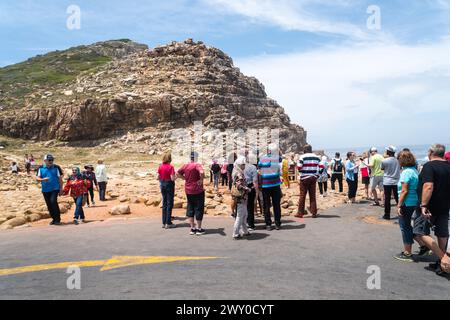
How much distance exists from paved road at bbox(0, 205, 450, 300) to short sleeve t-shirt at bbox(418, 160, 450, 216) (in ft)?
3.42

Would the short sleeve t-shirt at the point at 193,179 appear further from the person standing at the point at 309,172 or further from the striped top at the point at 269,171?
the person standing at the point at 309,172

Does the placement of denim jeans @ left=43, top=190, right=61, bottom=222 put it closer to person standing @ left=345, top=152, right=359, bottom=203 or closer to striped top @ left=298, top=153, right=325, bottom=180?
striped top @ left=298, top=153, right=325, bottom=180

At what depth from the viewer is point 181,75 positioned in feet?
189

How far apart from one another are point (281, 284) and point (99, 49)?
144m

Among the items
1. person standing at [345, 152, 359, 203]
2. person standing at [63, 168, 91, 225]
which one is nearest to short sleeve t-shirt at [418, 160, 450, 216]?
person standing at [345, 152, 359, 203]

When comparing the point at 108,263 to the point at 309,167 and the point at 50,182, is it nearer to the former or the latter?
the point at 50,182

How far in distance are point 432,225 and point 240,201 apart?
12.2 ft

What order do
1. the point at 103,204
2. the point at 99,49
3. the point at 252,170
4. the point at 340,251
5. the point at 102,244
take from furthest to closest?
the point at 99,49 → the point at 103,204 → the point at 252,170 → the point at 102,244 → the point at 340,251

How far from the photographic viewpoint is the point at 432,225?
5.54 meters

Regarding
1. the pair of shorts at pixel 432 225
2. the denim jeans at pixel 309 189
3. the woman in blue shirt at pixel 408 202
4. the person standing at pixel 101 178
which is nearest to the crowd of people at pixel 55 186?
the person standing at pixel 101 178

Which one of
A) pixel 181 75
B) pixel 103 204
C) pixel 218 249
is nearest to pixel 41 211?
pixel 103 204

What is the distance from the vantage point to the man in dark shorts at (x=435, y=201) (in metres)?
5.31

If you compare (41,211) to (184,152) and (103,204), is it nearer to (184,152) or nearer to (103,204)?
(103,204)

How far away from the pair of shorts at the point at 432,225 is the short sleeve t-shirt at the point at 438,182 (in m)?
0.09
